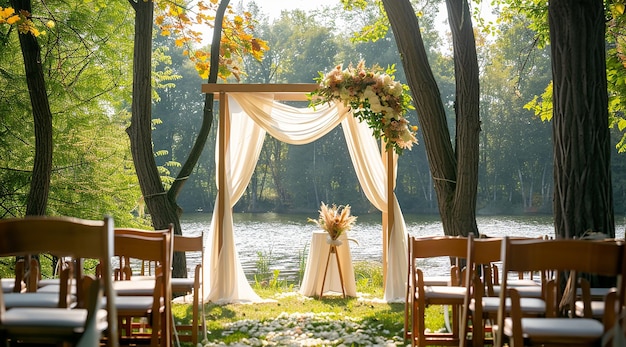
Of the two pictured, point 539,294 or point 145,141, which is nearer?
point 539,294

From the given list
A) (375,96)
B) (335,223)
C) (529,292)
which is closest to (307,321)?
(335,223)

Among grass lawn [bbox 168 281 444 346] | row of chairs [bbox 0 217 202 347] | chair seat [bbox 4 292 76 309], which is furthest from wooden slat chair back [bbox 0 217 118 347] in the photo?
grass lawn [bbox 168 281 444 346]

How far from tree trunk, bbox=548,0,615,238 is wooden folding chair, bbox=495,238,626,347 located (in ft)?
4.98

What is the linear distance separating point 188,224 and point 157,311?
79.5ft

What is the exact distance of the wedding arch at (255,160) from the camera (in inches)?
326

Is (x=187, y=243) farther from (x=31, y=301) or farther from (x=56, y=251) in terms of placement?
(x=56, y=251)

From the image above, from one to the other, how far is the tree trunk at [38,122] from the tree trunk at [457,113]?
12.1 ft

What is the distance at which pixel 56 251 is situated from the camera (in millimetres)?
3217

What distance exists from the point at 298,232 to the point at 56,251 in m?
22.8

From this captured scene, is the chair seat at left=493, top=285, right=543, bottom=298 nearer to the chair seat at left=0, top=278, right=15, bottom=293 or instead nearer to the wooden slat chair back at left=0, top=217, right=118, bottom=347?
the wooden slat chair back at left=0, top=217, right=118, bottom=347

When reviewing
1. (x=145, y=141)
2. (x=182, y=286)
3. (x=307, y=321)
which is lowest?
(x=307, y=321)

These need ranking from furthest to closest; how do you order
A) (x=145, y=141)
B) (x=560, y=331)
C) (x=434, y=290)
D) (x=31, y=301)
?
(x=145, y=141), (x=434, y=290), (x=31, y=301), (x=560, y=331)

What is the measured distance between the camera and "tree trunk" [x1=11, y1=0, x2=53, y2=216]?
7918 millimetres

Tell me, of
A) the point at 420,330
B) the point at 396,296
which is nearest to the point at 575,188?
the point at 420,330
